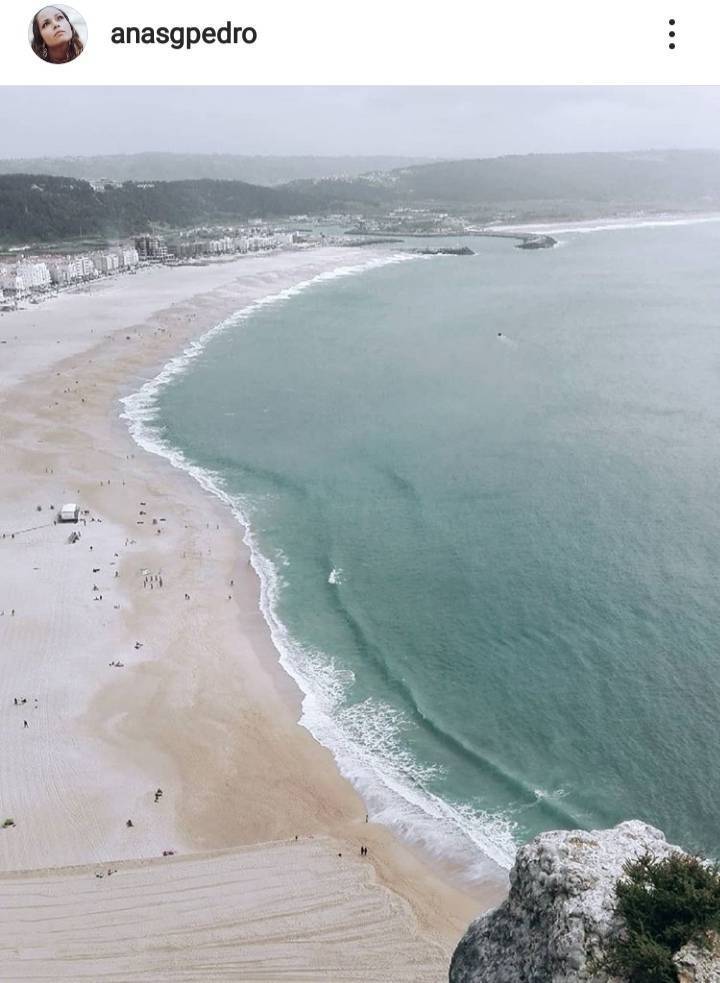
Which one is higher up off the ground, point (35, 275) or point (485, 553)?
point (35, 275)

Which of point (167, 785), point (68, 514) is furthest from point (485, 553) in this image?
point (68, 514)

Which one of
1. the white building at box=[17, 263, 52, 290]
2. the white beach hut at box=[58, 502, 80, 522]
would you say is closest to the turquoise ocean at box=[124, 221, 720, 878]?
the white beach hut at box=[58, 502, 80, 522]

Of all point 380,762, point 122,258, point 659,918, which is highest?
point 122,258

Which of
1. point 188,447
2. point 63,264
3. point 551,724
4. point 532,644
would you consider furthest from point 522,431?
point 63,264

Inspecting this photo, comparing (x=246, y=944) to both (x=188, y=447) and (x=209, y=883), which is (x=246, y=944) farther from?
(x=188, y=447)
